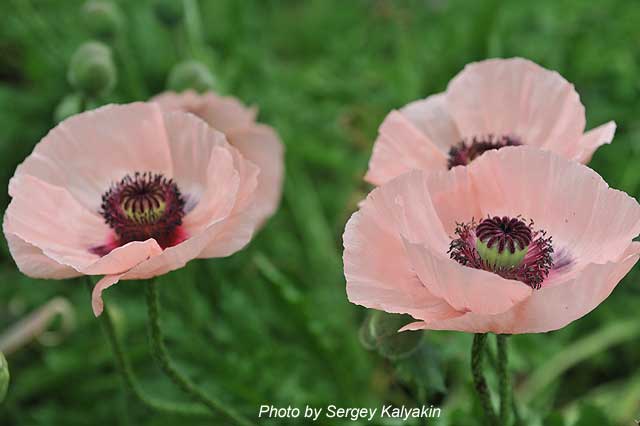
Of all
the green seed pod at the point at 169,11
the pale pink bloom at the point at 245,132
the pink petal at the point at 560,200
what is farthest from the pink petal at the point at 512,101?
the green seed pod at the point at 169,11

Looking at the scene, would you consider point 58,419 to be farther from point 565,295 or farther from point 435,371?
point 565,295

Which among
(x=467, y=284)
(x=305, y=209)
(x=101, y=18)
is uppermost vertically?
(x=467, y=284)

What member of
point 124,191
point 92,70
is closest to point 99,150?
point 124,191

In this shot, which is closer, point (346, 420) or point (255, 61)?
point (346, 420)

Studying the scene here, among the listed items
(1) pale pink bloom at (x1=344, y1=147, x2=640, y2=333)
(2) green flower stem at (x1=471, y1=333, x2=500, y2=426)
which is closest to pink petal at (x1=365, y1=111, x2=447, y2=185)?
(1) pale pink bloom at (x1=344, y1=147, x2=640, y2=333)

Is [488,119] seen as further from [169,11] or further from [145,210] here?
[169,11]

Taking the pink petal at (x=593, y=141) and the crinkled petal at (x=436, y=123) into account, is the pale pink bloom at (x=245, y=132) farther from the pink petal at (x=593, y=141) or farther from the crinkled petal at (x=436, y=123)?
the pink petal at (x=593, y=141)

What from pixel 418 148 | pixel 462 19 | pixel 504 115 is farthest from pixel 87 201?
pixel 462 19

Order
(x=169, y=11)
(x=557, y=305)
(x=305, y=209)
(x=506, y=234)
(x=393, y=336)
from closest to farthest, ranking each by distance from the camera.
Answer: (x=557, y=305)
(x=506, y=234)
(x=393, y=336)
(x=169, y=11)
(x=305, y=209)
